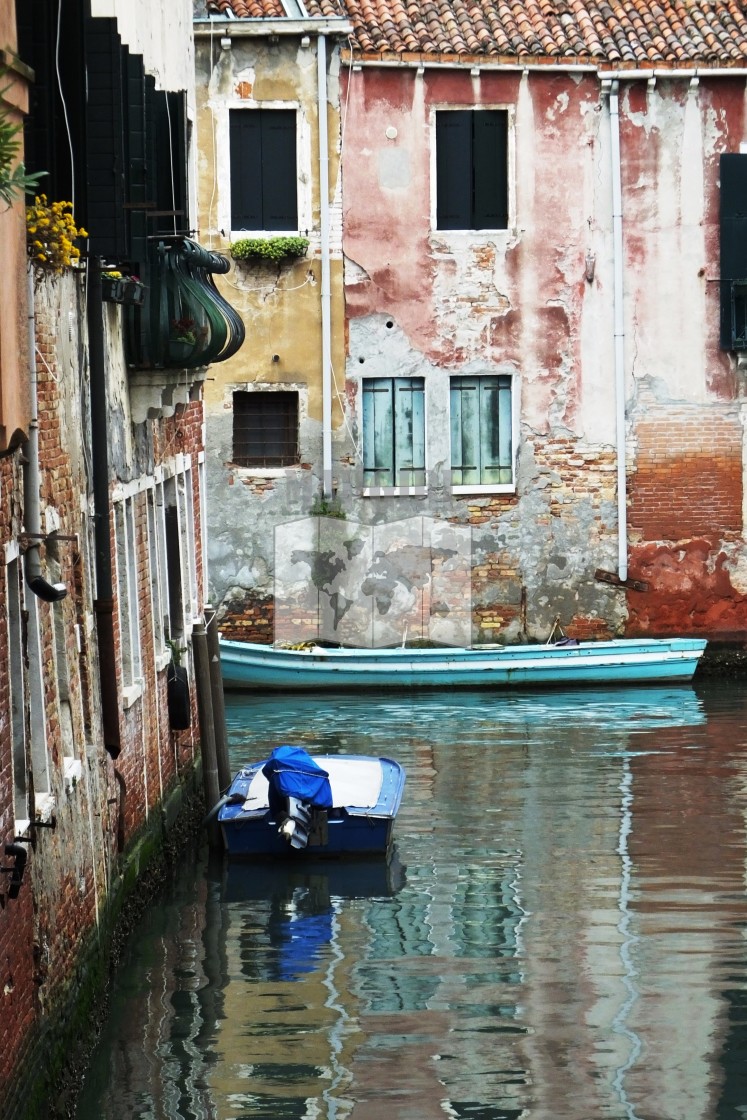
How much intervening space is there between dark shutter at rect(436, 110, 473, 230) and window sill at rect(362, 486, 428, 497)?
273 centimetres

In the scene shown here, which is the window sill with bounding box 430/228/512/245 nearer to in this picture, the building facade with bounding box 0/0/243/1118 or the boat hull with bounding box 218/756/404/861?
the building facade with bounding box 0/0/243/1118

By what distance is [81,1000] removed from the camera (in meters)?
9.57

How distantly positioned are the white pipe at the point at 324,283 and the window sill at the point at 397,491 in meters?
0.47

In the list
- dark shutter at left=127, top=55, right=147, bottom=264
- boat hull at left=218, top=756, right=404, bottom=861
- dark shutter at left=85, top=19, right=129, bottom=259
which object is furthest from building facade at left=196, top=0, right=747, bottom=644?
dark shutter at left=85, top=19, right=129, bottom=259

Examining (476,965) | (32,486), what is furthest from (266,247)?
(32,486)

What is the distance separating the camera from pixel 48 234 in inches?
357

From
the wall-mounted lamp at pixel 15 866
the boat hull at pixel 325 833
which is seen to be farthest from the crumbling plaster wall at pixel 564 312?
the wall-mounted lamp at pixel 15 866

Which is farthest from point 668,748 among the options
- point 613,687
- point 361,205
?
point 361,205

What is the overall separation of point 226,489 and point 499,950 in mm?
11000

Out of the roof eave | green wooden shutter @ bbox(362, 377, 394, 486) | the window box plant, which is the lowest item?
green wooden shutter @ bbox(362, 377, 394, 486)

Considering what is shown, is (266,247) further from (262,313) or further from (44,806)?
(44,806)

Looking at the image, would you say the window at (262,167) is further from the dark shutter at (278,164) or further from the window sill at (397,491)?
the window sill at (397,491)

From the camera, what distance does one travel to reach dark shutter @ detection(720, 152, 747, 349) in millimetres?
22234

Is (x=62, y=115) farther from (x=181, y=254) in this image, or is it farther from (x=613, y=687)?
(x=613, y=687)
